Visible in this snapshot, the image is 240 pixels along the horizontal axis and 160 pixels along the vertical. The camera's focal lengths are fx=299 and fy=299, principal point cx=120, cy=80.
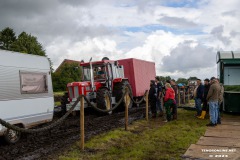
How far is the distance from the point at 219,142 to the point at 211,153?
1321 millimetres

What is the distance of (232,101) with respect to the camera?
13.1 metres

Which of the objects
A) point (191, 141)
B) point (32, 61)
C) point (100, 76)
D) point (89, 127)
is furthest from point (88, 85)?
point (191, 141)

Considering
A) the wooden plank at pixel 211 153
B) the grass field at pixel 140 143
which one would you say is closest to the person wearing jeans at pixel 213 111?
the grass field at pixel 140 143

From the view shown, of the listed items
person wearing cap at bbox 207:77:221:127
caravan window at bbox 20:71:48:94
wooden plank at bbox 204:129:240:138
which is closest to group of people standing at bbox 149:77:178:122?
person wearing cap at bbox 207:77:221:127

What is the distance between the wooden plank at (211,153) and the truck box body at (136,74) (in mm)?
10768

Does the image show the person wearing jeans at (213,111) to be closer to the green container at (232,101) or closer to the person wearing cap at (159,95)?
the green container at (232,101)

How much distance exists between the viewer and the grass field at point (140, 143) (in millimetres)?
6766

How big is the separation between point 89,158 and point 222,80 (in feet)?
33.0

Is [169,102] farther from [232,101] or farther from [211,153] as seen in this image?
[211,153]

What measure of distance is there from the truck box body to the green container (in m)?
6.15

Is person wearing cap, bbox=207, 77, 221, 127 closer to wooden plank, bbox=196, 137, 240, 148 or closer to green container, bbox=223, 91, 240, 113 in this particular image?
wooden plank, bbox=196, 137, 240, 148

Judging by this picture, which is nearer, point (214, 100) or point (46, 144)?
point (46, 144)

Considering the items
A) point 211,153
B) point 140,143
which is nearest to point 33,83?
point 140,143

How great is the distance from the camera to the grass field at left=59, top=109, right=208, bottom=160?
6.77 metres
